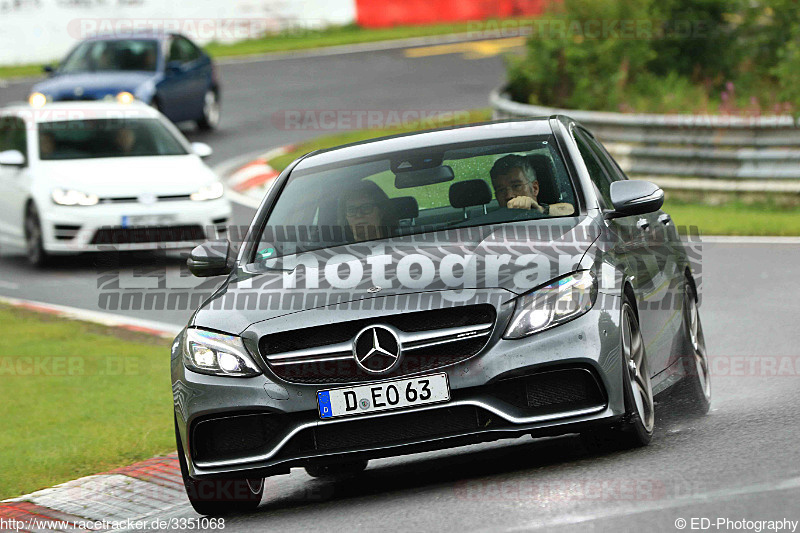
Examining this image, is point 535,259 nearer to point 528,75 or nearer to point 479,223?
point 479,223

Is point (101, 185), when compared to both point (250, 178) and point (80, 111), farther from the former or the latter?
point (250, 178)

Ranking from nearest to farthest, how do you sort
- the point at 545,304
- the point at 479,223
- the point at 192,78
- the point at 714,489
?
the point at 714,489
the point at 545,304
the point at 479,223
the point at 192,78

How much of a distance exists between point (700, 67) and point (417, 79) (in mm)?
10667

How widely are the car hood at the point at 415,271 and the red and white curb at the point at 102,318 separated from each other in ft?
17.0

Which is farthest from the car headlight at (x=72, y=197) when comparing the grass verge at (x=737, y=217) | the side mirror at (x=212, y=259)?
the side mirror at (x=212, y=259)

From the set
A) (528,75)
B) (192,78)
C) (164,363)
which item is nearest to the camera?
(164,363)

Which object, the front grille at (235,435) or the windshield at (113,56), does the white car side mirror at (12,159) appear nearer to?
the windshield at (113,56)

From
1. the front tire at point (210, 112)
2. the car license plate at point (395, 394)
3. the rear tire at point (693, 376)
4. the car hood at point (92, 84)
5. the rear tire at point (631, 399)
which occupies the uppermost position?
the car license plate at point (395, 394)

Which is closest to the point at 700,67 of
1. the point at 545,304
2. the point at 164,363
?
the point at 164,363

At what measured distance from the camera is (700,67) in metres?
22.3

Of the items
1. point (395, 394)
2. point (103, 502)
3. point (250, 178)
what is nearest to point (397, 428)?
point (395, 394)

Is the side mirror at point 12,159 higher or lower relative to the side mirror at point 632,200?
lower

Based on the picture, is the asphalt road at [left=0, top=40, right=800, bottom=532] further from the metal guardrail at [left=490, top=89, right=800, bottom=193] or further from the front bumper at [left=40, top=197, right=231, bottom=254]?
the metal guardrail at [left=490, top=89, right=800, bottom=193]

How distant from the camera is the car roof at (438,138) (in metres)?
7.91
